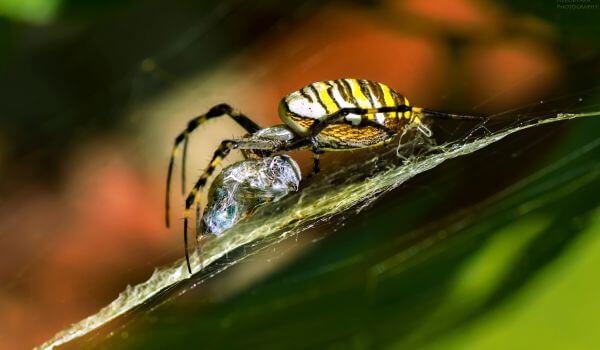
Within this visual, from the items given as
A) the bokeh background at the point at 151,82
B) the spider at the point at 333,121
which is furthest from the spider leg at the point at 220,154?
the bokeh background at the point at 151,82

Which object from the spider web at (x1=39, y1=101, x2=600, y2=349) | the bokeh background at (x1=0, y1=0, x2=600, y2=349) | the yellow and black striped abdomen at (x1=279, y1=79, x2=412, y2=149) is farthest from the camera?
the bokeh background at (x1=0, y1=0, x2=600, y2=349)

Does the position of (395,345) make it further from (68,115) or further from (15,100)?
(15,100)

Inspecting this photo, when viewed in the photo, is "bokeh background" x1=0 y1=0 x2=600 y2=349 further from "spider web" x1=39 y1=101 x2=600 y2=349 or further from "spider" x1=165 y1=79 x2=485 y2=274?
"spider web" x1=39 y1=101 x2=600 y2=349

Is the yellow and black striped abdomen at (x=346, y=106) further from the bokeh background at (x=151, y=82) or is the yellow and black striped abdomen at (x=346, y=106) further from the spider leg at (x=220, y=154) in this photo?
the bokeh background at (x=151, y=82)

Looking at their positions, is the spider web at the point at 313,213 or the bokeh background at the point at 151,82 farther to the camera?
the bokeh background at the point at 151,82

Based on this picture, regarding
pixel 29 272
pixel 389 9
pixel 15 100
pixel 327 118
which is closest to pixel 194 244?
pixel 327 118

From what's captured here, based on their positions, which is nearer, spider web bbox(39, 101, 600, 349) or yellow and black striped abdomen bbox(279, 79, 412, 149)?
spider web bbox(39, 101, 600, 349)

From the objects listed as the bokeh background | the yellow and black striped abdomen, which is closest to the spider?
the yellow and black striped abdomen
